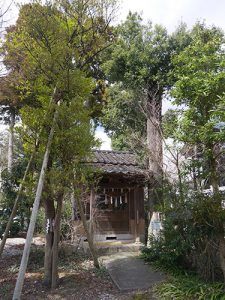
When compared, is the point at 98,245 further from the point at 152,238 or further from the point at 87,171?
the point at 87,171

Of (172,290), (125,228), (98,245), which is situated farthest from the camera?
(125,228)

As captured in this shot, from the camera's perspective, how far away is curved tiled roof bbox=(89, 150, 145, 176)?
11.8 m

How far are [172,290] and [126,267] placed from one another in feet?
8.25

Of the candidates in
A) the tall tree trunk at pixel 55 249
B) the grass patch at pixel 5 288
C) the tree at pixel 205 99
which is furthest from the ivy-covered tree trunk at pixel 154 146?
the grass patch at pixel 5 288

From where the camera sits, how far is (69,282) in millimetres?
7395

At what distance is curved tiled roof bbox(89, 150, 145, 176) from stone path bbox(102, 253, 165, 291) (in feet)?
10.7

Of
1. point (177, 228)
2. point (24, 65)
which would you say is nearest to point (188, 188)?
point (177, 228)

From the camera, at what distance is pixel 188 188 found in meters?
8.45

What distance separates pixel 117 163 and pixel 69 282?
620cm

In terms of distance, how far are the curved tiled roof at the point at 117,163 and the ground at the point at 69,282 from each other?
3.56 metres

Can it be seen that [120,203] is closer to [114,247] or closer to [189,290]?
[114,247]

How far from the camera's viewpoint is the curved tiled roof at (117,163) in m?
11.8

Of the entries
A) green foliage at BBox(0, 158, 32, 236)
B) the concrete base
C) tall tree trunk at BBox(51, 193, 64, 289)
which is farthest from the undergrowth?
green foliage at BBox(0, 158, 32, 236)

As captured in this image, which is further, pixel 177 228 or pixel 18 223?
pixel 18 223
